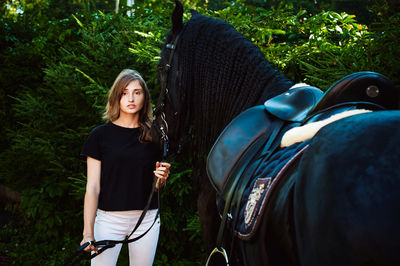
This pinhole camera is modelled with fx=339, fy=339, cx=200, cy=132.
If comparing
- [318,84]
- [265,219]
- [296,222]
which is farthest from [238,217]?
[318,84]

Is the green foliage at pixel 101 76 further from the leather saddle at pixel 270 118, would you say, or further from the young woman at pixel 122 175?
the leather saddle at pixel 270 118

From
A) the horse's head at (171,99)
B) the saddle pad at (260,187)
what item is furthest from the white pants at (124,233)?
the saddle pad at (260,187)

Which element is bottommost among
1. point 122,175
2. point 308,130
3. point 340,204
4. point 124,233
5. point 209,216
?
point 124,233

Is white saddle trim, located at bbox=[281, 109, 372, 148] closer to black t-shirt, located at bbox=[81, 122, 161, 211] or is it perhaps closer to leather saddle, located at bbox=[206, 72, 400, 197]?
leather saddle, located at bbox=[206, 72, 400, 197]

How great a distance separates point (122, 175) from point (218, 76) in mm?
892

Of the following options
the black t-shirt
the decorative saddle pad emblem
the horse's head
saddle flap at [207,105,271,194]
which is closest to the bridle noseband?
the horse's head

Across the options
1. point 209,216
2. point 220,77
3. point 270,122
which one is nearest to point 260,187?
point 270,122

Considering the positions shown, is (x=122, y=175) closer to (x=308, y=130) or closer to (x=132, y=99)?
(x=132, y=99)

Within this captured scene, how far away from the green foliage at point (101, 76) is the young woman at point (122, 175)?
104 cm

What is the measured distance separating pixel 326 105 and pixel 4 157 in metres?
4.95

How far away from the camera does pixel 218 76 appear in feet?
6.80

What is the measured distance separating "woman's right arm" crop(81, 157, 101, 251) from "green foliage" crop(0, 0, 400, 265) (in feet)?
3.81

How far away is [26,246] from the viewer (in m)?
4.48

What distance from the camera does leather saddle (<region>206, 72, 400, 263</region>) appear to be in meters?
1.36
